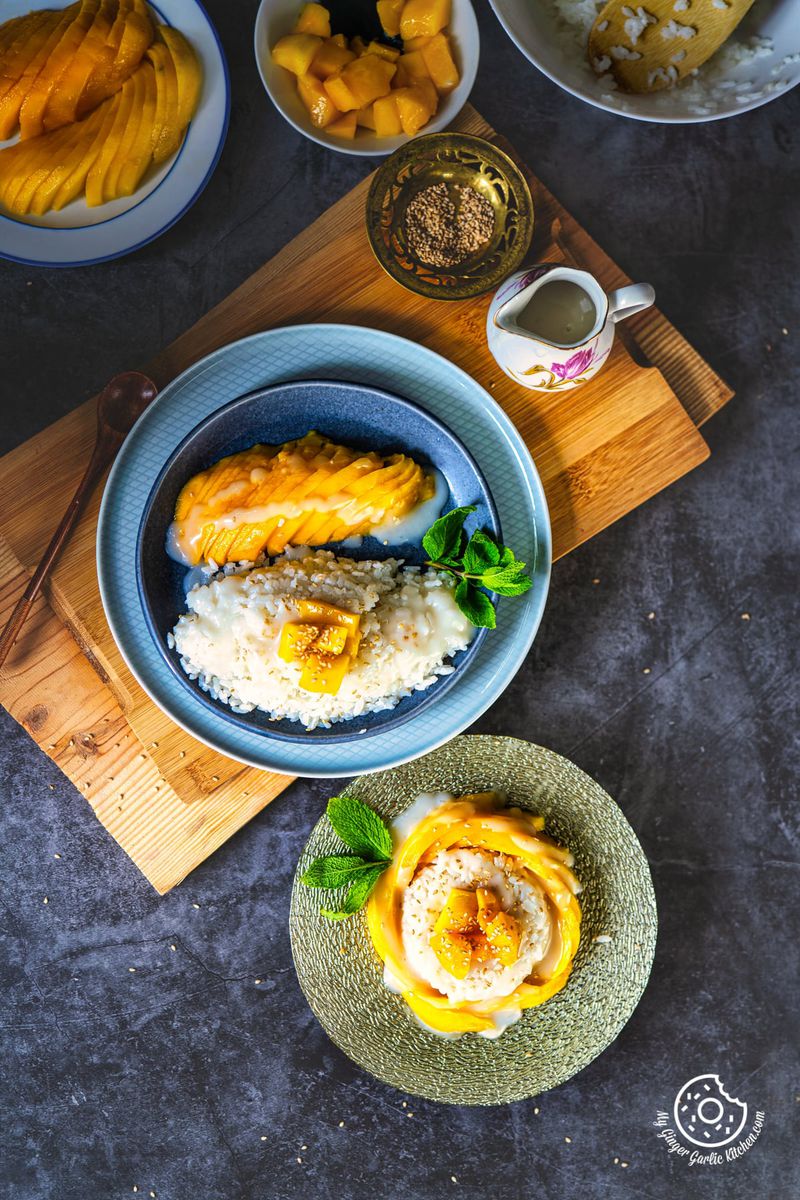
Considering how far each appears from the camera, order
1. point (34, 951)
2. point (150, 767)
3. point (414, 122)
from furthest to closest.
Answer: point (34, 951)
point (150, 767)
point (414, 122)

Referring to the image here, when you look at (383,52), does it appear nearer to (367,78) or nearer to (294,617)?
(367,78)

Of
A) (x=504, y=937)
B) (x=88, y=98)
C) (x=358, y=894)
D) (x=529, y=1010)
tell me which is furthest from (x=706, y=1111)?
(x=88, y=98)

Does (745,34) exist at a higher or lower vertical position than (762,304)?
higher

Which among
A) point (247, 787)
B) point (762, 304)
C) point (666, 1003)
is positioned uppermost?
point (762, 304)

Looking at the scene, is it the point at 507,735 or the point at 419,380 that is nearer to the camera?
the point at 419,380

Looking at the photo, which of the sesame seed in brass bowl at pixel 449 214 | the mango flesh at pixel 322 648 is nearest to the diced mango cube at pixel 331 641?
the mango flesh at pixel 322 648

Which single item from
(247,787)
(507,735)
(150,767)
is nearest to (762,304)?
(507,735)

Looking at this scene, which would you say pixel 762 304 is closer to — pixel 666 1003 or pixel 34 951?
pixel 666 1003
